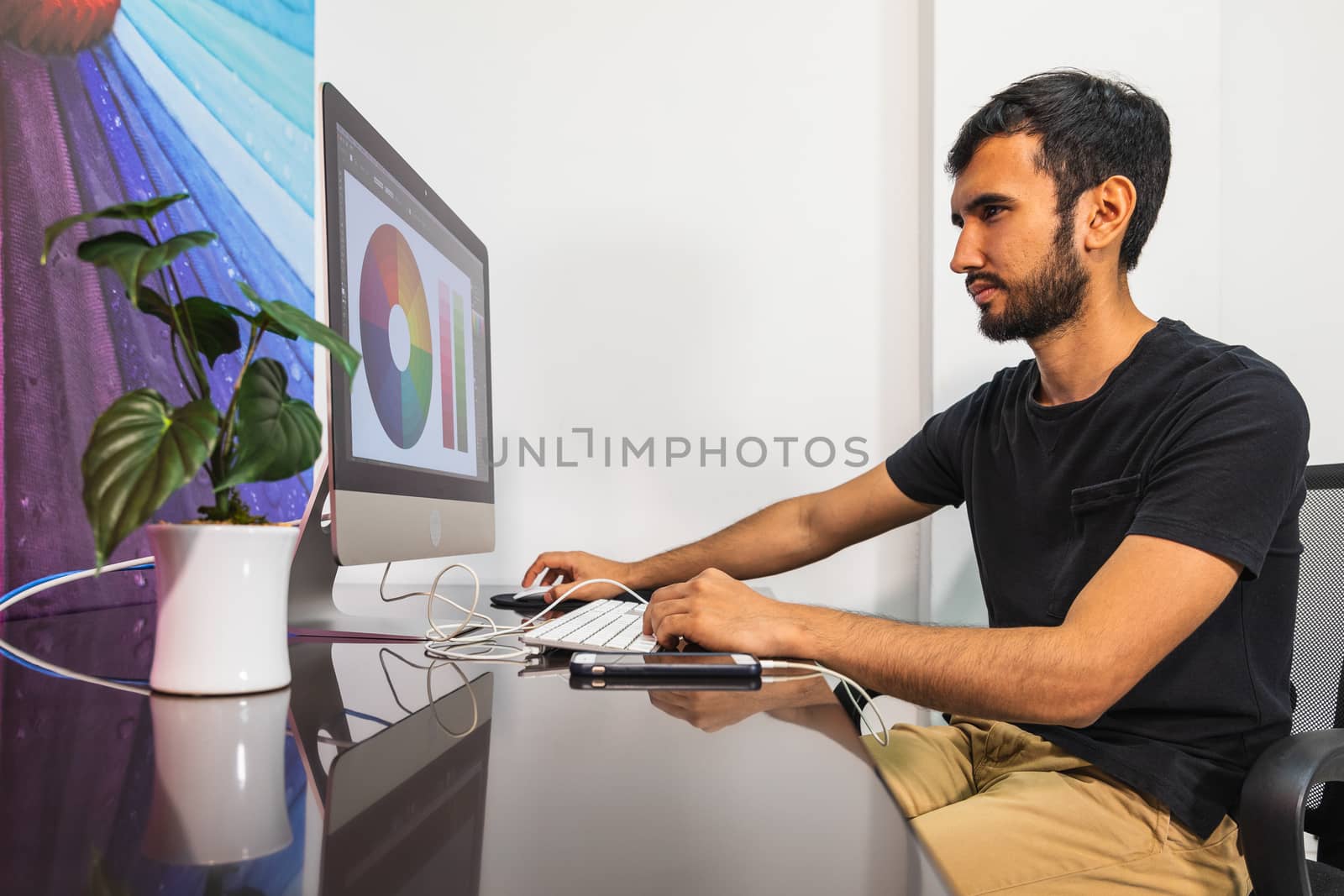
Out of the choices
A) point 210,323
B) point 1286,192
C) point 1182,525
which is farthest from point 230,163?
point 1286,192

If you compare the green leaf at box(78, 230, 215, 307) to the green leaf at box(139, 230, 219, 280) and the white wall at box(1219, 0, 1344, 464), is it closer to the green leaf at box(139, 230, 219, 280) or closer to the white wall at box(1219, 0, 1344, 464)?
the green leaf at box(139, 230, 219, 280)

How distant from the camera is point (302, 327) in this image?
2.01ft

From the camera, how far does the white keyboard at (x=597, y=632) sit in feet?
3.10

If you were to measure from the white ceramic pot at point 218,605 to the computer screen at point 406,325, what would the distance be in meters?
0.29

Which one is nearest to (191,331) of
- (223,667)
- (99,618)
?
(223,667)

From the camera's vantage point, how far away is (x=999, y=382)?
5.17 ft

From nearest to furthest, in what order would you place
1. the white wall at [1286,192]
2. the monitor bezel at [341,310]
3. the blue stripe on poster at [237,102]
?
the monitor bezel at [341,310]
the blue stripe on poster at [237,102]
the white wall at [1286,192]

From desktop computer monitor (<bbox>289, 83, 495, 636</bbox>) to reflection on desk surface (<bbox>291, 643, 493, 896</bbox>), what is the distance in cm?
24

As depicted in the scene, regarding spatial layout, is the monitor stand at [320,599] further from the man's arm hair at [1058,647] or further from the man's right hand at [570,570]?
the man's arm hair at [1058,647]

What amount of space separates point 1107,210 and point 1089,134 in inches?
4.7

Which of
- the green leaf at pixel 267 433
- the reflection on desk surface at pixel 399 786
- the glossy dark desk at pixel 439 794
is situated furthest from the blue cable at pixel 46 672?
the green leaf at pixel 267 433

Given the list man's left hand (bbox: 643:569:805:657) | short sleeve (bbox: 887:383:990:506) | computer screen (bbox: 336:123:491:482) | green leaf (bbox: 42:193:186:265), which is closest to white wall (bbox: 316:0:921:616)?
short sleeve (bbox: 887:383:990:506)

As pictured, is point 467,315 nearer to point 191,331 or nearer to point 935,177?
point 191,331

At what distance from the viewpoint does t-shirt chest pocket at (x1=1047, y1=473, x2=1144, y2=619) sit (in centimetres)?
119
